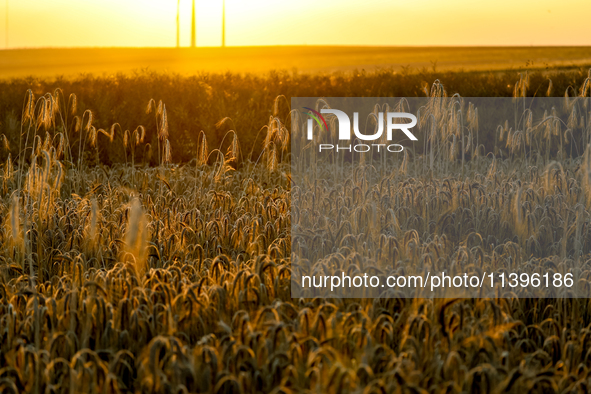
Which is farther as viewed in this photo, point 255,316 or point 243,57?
point 243,57

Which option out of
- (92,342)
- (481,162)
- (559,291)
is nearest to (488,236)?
(559,291)

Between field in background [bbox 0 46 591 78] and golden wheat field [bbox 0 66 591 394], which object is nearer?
golden wheat field [bbox 0 66 591 394]

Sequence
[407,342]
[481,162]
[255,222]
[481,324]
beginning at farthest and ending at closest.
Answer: [481,162], [255,222], [481,324], [407,342]

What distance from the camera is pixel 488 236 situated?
17.5 feet

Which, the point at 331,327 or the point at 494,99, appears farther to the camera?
the point at 494,99

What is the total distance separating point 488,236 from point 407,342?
2586 millimetres

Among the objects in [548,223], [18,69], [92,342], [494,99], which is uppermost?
[18,69]

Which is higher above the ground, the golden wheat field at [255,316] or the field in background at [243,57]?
the field in background at [243,57]

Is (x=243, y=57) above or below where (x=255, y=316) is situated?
above

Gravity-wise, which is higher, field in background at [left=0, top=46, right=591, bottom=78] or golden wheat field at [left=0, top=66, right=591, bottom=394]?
field in background at [left=0, top=46, right=591, bottom=78]

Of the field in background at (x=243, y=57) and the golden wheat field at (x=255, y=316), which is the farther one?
the field in background at (x=243, y=57)

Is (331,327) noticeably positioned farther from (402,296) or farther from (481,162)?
(481,162)

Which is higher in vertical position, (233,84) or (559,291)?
(233,84)

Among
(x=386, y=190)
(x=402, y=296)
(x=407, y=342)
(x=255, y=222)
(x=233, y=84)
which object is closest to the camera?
(x=407, y=342)
